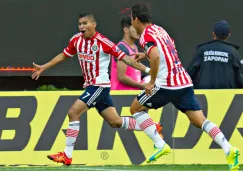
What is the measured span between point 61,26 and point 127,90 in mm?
2586

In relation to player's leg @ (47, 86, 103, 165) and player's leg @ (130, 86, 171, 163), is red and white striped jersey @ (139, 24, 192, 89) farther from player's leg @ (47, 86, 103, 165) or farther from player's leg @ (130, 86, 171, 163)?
player's leg @ (47, 86, 103, 165)

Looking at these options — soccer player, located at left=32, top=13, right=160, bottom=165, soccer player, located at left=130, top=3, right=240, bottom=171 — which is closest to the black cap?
soccer player, located at left=32, top=13, right=160, bottom=165

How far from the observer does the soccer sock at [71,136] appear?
13.0 metres

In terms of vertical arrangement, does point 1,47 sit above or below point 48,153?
above

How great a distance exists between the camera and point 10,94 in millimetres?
14109

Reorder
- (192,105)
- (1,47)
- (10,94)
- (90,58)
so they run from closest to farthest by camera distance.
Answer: (192,105) < (90,58) < (10,94) < (1,47)

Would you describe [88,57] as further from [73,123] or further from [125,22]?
[125,22]

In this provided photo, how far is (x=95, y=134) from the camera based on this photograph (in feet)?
46.0

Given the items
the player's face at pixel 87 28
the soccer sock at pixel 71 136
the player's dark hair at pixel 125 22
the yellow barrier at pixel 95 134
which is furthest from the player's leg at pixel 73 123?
the player's dark hair at pixel 125 22

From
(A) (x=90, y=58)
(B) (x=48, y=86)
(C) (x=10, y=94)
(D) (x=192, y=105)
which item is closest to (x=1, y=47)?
(B) (x=48, y=86)

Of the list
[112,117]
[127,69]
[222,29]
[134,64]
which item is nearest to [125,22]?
[127,69]

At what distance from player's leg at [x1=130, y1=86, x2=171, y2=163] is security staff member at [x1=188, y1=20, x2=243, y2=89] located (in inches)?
61.6

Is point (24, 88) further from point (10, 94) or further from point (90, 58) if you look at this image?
point (90, 58)

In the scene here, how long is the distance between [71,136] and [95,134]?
1027 mm
